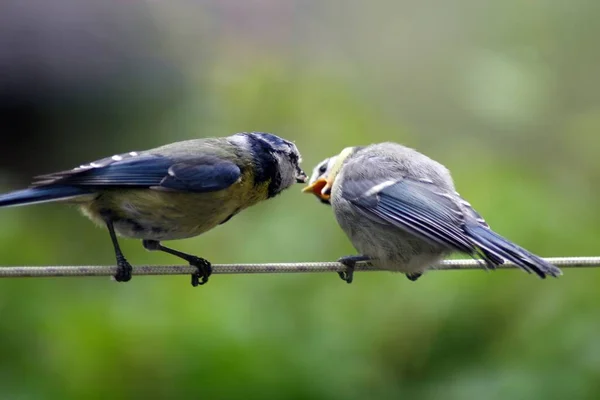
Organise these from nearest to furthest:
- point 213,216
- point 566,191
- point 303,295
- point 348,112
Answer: point 213,216, point 303,295, point 566,191, point 348,112

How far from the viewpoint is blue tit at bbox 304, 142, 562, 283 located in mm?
2463

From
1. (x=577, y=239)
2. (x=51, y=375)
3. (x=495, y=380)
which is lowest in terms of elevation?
(x=51, y=375)

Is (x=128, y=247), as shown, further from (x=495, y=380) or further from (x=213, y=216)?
(x=495, y=380)

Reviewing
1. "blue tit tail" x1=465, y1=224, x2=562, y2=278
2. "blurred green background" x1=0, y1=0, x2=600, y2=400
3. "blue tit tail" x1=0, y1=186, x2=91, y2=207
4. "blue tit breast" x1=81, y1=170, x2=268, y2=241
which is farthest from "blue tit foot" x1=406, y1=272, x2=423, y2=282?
"blue tit tail" x1=0, y1=186, x2=91, y2=207

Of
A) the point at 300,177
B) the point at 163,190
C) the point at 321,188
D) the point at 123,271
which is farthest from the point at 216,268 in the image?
the point at 321,188

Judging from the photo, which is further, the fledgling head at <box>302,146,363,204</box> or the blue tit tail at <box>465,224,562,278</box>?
the fledgling head at <box>302,146,363,204</box>

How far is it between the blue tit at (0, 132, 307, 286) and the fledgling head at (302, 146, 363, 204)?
37 cm

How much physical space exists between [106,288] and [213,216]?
37.9 inches

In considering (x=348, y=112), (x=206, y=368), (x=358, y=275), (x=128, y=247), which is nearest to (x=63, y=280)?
(x=128, y=247)

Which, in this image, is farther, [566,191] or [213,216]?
[566,191]

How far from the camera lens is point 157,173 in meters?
2.83

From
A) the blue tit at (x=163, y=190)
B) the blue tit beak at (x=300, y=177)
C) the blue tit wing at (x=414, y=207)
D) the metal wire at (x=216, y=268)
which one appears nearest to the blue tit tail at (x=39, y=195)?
the blue tit at (x=163, y=190)

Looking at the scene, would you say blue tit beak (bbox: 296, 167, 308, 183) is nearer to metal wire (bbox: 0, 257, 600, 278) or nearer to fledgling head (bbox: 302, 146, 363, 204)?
fledgling head (bbox: 302, 146, 363, 204)

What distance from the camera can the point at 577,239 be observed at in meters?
3.47
